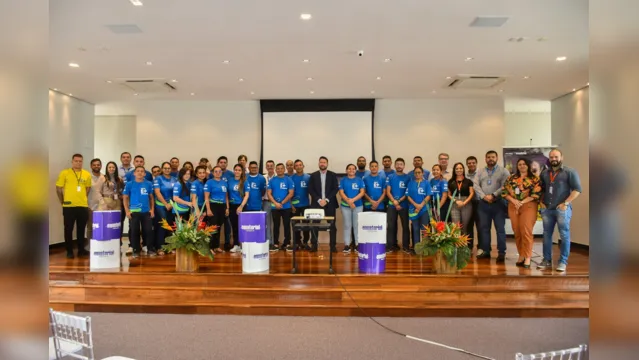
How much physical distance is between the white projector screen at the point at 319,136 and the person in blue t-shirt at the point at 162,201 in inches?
122

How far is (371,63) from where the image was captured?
665cm

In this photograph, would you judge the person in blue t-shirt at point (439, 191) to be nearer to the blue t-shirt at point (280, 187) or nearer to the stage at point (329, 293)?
the stage at point (329, 293)

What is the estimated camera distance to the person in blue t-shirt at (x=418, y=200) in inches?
264

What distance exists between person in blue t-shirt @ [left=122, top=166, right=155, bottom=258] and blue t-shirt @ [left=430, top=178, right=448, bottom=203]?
14.4 ft

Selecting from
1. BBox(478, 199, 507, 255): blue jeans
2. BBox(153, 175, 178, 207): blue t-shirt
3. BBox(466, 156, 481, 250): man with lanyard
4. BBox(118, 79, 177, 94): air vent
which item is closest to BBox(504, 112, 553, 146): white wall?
BBox(466, 156, 481, 250): man with lanyard

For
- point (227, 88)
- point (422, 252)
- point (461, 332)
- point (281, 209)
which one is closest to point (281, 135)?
point (227, 88)

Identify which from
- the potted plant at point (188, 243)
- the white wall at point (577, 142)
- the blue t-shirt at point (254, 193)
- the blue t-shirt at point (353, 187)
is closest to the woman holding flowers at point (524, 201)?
the blue t-shirt at point (353, 187)

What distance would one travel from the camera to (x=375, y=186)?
7164 mm

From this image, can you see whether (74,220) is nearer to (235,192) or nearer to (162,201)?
(162,201)

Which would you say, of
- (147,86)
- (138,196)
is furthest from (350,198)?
(147,86)

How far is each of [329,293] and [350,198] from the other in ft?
8.24

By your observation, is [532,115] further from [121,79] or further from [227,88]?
[121,79]

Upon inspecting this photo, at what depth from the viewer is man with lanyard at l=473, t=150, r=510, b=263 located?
6.11 metres

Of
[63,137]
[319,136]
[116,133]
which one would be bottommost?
[63,137]
